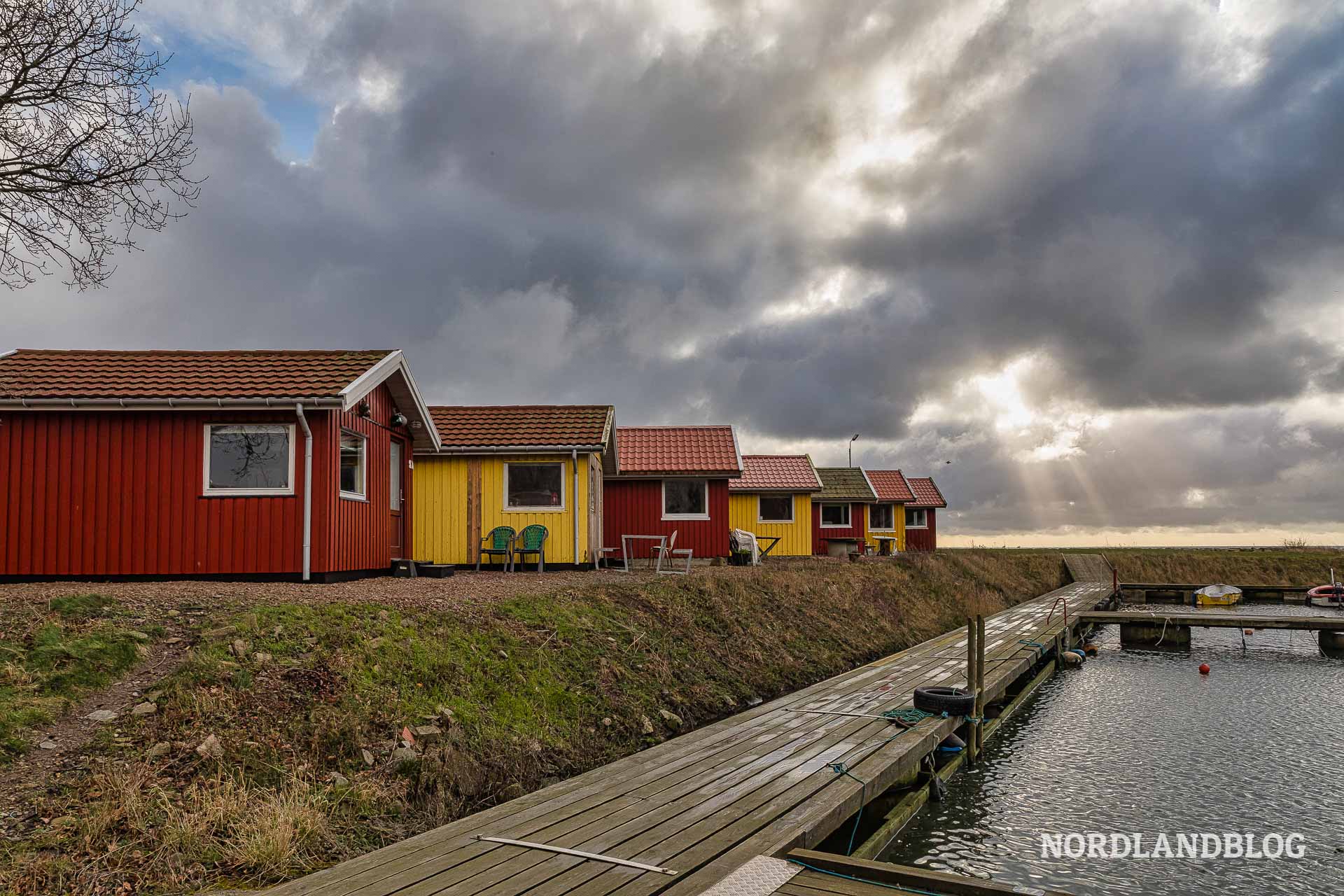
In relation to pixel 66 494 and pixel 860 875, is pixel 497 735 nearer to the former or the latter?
pixel 860 875

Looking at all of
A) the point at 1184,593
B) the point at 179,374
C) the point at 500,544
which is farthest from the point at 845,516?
the point at 179,374

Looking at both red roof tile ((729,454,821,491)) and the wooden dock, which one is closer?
red roof tile ((729,454,821,491))

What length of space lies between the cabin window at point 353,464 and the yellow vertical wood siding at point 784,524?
19121 mm

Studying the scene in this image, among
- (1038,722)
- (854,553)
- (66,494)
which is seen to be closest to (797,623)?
(1038,722)

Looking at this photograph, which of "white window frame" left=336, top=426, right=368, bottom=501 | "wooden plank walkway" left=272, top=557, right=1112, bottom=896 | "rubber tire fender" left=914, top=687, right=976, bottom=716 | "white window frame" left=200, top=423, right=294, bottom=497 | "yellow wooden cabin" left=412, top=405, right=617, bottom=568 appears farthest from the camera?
"yellow wooden cabin" left=412, top=405, right=617, bottom=568

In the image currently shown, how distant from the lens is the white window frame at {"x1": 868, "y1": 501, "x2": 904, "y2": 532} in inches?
1692

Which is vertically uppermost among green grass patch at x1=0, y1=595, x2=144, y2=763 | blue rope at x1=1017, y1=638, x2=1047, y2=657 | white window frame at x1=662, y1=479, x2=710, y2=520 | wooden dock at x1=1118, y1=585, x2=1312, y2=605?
white window frame at x1=662, y1=479, x2=710, y2=520

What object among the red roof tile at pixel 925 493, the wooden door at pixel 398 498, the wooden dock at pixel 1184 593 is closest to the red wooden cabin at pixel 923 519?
the red roof tile at pixel 925 493

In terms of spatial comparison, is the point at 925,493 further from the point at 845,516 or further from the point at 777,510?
the point at 777,510

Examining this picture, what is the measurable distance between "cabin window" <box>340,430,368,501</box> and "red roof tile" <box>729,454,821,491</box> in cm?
1769

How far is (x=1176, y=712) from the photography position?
14.5 m

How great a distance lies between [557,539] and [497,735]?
11708mm

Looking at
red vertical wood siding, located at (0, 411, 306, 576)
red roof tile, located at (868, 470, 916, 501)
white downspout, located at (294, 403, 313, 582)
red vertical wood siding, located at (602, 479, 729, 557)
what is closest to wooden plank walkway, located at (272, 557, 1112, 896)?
white downspout, located at (294, 403, 313, 582)

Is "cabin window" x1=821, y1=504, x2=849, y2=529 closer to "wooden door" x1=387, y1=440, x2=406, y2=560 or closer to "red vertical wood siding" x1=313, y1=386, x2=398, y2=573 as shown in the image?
"wooden door" x1=387, y1=440, x2=406, y2=560
